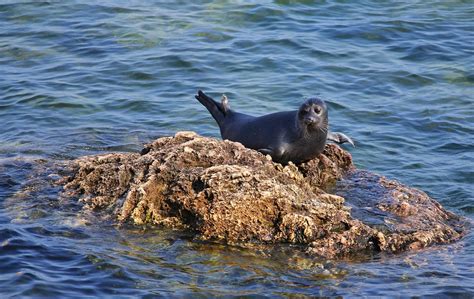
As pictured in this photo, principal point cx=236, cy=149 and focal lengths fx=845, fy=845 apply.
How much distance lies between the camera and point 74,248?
5.92 meters

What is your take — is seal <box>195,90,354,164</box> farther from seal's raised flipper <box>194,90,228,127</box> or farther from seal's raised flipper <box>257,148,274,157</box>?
seal's raised flipper <box>194,90,228,127</box>

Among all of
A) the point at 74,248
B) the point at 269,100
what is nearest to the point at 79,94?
the point at 269,100

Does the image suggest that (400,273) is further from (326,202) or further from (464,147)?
(464,147)

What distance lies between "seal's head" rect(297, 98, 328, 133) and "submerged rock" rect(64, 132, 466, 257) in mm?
686

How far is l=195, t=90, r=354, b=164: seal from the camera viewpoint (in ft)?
24.4

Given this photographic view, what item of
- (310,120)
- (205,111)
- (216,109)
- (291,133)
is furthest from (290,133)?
(205,111)

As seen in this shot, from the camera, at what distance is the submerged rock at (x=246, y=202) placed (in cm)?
598

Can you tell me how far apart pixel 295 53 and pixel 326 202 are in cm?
711

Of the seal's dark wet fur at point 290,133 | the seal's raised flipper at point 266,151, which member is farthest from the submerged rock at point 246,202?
A: the seal's raised flipper at point 266,151

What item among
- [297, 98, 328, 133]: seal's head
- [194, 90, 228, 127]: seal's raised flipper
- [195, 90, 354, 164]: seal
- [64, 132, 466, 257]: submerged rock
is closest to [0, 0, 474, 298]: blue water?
[64, 132, 466, 257]: submerged rock

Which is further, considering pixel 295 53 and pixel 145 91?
pixel 295 53

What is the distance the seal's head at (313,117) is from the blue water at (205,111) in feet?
5.43

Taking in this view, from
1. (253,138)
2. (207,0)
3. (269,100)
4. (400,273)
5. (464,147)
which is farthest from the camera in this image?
(207,0)

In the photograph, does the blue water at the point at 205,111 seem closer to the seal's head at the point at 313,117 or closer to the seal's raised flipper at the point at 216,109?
the seal's raised flipper at the point at 216,109
